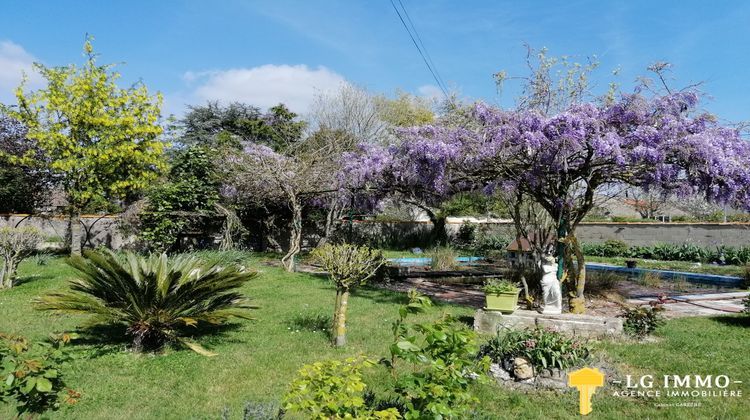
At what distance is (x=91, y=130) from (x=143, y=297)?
928 cm

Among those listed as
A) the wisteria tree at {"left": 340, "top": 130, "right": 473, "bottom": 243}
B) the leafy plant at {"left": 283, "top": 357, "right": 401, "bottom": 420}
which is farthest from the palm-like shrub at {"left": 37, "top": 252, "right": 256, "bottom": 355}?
the wisteria tree at {"left": 340, "top": 130, "right": 473, "bottom": 243}

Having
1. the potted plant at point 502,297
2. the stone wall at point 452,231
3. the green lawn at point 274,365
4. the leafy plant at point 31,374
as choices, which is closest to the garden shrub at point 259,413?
the green lawn at point 274,365

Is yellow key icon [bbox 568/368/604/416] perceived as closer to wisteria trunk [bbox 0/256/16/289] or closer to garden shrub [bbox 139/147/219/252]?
wisteria trunk [bbox 0/256/16/289]

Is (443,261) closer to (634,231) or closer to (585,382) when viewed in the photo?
(585,382)

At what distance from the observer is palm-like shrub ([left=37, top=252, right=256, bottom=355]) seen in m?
5.25

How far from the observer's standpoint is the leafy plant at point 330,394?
233cm

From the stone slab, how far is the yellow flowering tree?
9.86 m

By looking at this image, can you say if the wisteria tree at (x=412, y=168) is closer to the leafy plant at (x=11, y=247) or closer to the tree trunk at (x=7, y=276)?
the leafy plant at (x=11, y=247)

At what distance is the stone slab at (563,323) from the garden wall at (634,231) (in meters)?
15.1

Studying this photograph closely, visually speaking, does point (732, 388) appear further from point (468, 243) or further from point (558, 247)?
point (468, 243)

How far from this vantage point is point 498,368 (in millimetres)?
4762

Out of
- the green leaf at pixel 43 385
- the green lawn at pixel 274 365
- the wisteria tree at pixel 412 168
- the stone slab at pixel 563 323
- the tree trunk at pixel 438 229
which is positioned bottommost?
the green lawn at pixel 274 365

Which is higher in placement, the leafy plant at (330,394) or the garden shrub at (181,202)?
the garden shrub at (181,202)

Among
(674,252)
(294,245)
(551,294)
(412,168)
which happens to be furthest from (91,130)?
(674,252)
